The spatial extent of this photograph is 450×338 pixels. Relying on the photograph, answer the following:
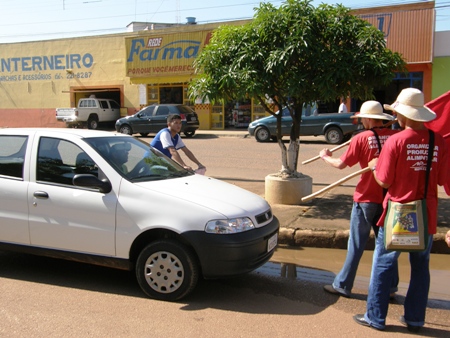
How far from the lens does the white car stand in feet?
14.9

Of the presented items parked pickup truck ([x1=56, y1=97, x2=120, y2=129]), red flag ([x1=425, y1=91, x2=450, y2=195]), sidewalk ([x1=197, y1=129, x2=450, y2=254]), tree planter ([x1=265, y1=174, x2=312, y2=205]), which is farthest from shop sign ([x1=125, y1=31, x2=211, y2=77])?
red flag ([x1=425, y1=91, x2=450, y2=195])

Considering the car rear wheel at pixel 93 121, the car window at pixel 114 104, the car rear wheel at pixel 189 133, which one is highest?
the car window at pixel 114 104

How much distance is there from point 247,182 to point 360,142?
6485mm

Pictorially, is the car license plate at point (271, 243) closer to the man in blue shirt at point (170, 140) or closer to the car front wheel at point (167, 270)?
the car front wheel at point (167, 270)

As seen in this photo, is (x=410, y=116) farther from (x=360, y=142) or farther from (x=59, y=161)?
(x=59, y=161)

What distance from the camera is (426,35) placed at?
23.2 meters

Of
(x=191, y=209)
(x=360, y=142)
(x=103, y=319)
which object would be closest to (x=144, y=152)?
(x=191, y=209)

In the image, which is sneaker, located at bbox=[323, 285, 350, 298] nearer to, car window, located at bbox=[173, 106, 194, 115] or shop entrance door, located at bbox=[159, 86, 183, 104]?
car window, located at bbox=[173, 106, 194, 115]

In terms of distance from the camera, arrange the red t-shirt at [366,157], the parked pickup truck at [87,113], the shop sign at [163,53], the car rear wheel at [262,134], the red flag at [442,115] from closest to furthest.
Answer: the red t-shirt at [366,157] < the red flag at [442,115] < the car rear wheel at [262,134] < the shop sign at [163,53] < the parked pickup truck at [87,113]

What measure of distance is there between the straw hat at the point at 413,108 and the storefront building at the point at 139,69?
21233 mm

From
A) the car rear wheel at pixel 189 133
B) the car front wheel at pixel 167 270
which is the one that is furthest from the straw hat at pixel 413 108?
the car rear wheel at pixel 189 133

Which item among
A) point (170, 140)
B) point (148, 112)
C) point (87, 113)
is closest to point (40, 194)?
point (170, 140)

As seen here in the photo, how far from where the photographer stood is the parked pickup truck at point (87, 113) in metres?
29.0

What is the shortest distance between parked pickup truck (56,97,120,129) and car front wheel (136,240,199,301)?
84.1ft
